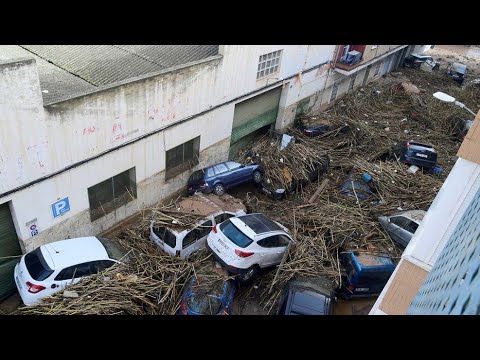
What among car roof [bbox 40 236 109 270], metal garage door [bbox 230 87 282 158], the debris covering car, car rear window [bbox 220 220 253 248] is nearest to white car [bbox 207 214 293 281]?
car rear window [bbox 220 220 253 248]

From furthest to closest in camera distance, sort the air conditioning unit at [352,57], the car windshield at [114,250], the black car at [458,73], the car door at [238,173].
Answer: the black car at [458,73] → the air conditioning unit at [352,57] → the car door at [238,173] → the car windshield at [114,250]

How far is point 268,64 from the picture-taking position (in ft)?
56.9

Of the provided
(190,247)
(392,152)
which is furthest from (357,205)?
(190,247)

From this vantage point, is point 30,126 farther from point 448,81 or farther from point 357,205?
point 448,81

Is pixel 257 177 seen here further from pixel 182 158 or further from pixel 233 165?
pixel 182 158

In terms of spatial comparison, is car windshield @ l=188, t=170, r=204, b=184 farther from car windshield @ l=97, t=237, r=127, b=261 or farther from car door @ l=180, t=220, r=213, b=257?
car windshield @ l=97, t=237, r=127, b=261

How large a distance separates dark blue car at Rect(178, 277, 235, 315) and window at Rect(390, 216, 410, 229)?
643 centimetres

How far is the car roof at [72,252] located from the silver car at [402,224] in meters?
9.10

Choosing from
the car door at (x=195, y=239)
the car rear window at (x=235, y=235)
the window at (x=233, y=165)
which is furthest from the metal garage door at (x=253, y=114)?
the car rear window at (x=235, y=235)

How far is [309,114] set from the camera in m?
21.7

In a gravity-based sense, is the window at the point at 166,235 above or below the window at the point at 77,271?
below

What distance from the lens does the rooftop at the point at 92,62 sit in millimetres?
12434

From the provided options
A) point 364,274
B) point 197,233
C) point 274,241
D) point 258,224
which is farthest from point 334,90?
point 197,233

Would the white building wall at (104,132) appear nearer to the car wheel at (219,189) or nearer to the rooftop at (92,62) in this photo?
the rooftop at (92,62)
